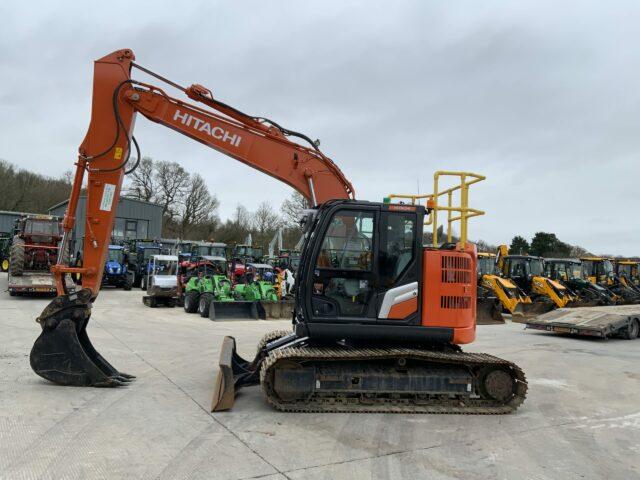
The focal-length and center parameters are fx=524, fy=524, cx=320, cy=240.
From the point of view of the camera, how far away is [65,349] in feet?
22.5

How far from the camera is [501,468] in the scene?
4.63 metres

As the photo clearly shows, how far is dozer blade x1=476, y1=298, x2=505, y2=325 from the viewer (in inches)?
717

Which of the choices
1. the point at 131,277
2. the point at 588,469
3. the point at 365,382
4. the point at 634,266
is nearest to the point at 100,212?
the point at 365,382

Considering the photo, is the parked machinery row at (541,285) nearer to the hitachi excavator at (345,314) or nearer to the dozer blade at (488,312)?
the dozer blade at (488,312)

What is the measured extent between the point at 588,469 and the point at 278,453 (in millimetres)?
2789

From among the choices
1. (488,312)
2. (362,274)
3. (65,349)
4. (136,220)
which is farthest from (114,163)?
(136,220)

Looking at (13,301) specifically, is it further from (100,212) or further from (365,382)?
(365,382)

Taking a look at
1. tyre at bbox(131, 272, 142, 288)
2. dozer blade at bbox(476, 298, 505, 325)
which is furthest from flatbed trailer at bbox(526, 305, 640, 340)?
tyre at bbox(131, 272, 142, 288)

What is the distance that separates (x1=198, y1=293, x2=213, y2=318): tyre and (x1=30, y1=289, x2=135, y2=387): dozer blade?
392 inches

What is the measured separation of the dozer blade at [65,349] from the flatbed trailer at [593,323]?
11985 millimetres

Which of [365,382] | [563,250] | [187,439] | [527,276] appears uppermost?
[563,250]

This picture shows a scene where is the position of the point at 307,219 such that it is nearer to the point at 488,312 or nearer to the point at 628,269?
the point at 488,312

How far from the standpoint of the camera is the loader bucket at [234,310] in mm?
16281

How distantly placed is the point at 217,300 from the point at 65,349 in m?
10.1
